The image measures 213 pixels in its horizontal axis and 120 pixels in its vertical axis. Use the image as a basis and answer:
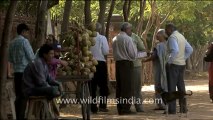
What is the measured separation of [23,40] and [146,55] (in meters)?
3.56

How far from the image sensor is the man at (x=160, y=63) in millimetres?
13094

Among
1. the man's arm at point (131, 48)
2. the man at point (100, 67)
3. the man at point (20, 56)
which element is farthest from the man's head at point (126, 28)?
the man at point (20, 56)

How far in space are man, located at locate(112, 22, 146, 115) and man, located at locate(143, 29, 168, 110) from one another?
0.79 meters

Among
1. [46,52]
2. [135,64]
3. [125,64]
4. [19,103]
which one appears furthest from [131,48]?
[46,52]

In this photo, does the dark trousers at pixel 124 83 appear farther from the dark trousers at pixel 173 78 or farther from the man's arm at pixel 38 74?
the man's arm at pixel 38 74

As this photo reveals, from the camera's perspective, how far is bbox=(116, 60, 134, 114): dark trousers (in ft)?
41.2

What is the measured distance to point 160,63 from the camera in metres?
13.4

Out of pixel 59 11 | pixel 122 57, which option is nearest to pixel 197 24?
pixel 59 11

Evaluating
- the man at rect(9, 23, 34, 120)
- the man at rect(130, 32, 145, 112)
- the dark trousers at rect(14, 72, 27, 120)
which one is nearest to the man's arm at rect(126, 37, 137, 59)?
the man at rect(130, 32, 145, 112)

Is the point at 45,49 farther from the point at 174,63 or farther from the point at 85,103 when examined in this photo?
the point at 174,63

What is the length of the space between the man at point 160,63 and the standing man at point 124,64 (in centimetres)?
80

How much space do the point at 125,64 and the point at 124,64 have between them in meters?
0.02

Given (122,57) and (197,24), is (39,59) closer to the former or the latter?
(122,57)

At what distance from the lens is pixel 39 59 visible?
355 inches
